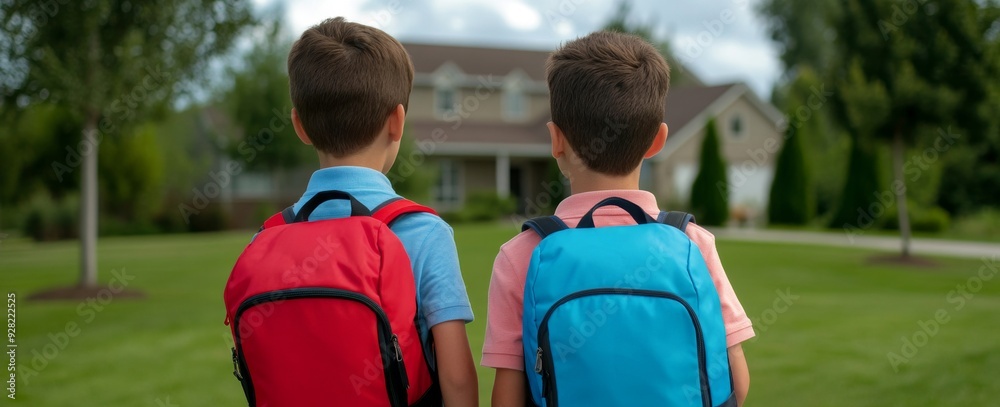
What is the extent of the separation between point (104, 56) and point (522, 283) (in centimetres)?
1041

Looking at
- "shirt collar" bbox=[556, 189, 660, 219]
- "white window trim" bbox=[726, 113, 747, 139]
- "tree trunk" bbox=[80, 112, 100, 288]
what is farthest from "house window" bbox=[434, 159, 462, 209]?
"shirt collar" bbox=[556, 189, 660, 219]

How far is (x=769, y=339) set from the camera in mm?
7602

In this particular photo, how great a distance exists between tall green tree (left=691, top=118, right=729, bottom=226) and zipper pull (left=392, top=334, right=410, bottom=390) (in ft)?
77.9

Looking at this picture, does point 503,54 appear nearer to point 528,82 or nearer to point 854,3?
point 528,82

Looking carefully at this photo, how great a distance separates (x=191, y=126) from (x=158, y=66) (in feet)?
98.8

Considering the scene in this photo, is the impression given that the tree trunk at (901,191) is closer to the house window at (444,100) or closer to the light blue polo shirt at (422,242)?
the light blue polo shirt at (422,242)

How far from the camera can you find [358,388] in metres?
1.99

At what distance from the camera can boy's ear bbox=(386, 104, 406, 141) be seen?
2230 mm

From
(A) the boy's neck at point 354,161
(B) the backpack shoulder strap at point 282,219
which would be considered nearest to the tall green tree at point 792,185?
(A) the boy's neck at point 354,161

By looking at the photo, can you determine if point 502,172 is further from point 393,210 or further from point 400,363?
point 400,363

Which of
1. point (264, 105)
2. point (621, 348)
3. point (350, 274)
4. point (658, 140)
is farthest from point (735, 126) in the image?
point (350, 274)

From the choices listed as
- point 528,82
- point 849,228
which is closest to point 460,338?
point 849,228

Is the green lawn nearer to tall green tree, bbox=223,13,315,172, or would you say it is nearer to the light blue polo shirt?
the light blue polo shirt

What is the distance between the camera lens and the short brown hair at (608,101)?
210 centimetres
